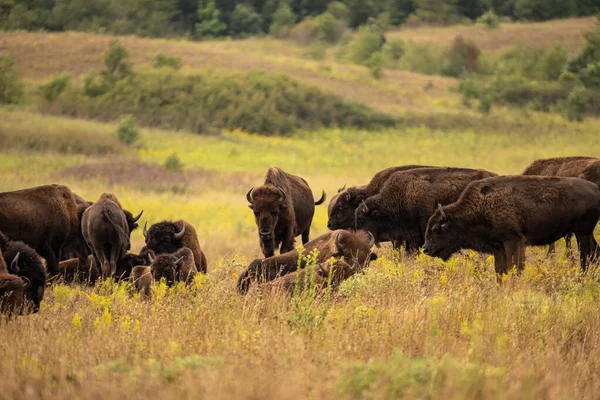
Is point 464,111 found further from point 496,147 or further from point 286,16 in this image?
point 286,16

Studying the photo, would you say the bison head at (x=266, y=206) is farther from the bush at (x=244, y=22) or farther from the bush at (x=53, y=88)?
the bush at (x=244, y=22)

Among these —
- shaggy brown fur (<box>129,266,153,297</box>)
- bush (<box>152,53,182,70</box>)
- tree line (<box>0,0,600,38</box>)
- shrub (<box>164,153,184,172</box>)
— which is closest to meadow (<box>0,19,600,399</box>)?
shaggy brown fur (<box>129,266,153,297</box>)

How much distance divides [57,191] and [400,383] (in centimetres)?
988

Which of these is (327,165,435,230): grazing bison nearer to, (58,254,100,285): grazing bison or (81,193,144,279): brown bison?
(81,193,144,279): brown bison

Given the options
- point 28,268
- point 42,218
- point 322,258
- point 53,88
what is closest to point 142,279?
point 28,268

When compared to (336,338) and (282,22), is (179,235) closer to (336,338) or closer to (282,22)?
(336,338)

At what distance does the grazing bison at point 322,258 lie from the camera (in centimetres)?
1102

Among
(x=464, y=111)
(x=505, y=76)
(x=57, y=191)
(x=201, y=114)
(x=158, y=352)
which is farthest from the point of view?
(x=505, y=76)

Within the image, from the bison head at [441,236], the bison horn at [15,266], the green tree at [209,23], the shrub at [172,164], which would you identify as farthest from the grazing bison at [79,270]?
the green tree at [209,23]

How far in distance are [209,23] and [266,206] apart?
277ft

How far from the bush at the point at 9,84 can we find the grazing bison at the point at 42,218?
138ft

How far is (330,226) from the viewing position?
15.1 m

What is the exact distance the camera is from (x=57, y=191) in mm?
15047

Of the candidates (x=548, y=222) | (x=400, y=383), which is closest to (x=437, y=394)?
(x=400, y=383)
